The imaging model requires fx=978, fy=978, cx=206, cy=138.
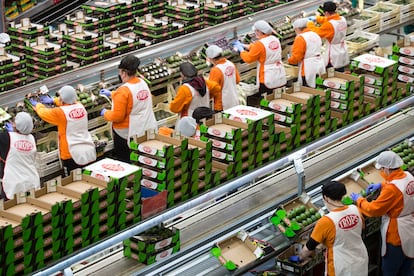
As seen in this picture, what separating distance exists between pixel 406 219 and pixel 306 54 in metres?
3.84

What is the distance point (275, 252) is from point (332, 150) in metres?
1.68

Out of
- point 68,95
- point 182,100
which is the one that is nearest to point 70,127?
point 68,95

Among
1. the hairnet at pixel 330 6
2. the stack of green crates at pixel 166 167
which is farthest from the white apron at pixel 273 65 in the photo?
the stack of green crates at pixel 166 167

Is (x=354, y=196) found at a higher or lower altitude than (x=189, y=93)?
lower

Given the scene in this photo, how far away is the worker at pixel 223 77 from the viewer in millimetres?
10578

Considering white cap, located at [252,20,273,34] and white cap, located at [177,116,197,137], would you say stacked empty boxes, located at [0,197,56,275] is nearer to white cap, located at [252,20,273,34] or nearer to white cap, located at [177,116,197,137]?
white cap, located at [177,116,197,137]

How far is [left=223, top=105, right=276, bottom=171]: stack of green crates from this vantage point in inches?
329

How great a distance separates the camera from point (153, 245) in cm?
714

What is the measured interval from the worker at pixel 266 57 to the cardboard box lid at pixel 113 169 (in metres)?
3.91

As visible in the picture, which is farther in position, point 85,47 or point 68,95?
point 85,47

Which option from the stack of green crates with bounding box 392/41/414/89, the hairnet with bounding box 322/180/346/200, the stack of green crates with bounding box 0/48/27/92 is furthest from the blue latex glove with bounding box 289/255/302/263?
the stack of green crates with bounding box 0/48/27/92

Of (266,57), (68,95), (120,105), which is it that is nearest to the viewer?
(68,95)

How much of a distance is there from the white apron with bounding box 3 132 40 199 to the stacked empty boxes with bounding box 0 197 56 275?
190 cm

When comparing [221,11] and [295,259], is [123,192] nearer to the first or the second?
[295,259]
